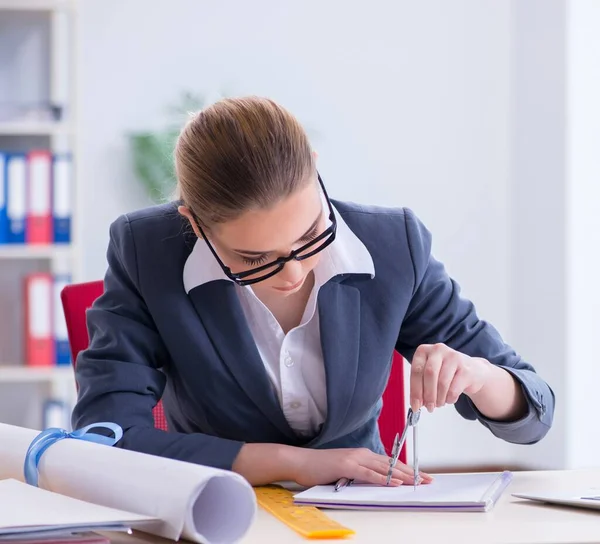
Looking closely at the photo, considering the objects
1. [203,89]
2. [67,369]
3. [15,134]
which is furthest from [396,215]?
[203,89]

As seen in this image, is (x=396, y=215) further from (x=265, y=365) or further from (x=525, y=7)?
(x=525, y=7)

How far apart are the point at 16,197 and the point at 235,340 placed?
1988 mm

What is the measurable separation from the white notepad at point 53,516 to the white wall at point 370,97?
3096 mm

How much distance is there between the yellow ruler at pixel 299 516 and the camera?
991 mm

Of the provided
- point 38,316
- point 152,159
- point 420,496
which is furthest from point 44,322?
point 420,496

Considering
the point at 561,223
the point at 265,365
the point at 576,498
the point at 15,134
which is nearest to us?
the point at 576,498

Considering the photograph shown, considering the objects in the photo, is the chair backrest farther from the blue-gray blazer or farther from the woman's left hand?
the woman's left hand

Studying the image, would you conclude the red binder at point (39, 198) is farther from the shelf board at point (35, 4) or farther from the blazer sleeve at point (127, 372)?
the blazer sleeve at point (127, 372)

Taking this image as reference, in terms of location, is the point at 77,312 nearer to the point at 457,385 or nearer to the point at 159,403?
the point at 159,403

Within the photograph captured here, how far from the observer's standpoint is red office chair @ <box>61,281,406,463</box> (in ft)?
5.45

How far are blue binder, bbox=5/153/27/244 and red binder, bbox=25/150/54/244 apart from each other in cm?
1

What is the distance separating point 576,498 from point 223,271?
1.98 ft

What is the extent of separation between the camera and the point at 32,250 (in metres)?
3.29

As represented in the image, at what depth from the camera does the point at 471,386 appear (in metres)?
1.35
